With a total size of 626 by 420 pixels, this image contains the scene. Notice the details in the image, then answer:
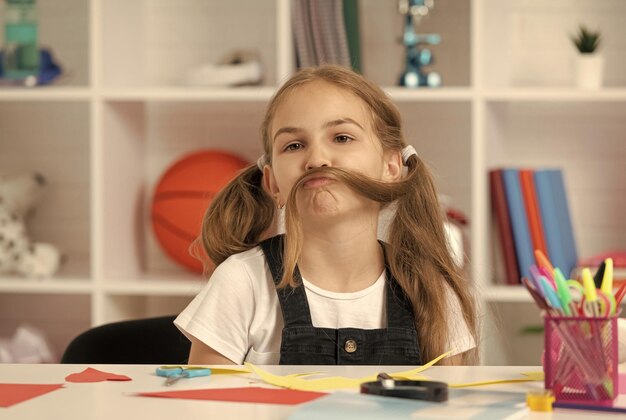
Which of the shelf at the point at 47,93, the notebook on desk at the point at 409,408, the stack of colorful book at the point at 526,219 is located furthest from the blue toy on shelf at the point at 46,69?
the notebook on desk at the point at 409,408

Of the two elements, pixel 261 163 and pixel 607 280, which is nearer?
pixel 607 280

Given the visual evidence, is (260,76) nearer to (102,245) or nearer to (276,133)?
(102,245)

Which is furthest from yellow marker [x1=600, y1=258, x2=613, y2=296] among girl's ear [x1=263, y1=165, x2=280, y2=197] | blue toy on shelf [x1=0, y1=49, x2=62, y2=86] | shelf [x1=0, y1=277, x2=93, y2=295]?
blue toy on shelf [x1=0, y1=49, x2=62, y2=86]

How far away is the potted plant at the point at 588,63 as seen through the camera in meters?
2.78

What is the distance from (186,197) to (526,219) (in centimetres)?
95

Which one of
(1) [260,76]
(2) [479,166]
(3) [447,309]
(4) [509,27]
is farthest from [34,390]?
(4) [509,27]

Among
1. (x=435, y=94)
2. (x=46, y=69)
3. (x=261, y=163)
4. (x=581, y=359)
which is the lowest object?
(x=581, y=359)

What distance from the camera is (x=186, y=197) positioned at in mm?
2883

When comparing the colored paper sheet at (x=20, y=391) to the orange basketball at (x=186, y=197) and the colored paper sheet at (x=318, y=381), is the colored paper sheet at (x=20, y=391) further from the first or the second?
the orange basketball at (x=186, y=197)

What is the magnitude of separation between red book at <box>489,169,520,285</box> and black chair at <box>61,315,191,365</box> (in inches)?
50.8

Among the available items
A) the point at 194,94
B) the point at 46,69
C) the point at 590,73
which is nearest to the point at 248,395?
the point at 194,94

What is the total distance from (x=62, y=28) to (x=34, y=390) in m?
2.44

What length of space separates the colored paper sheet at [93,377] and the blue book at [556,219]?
6.03 ft

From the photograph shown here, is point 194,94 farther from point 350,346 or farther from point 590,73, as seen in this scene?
point 350,346
